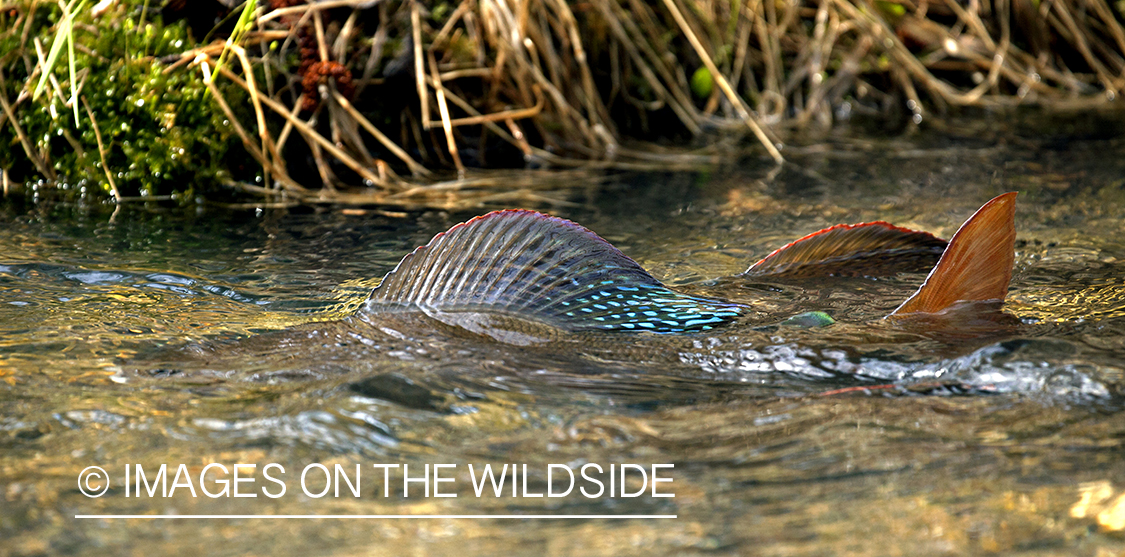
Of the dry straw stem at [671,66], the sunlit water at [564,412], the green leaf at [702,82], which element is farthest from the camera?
the green leaf at [702,82]

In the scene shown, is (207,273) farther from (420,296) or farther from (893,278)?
(893,278)

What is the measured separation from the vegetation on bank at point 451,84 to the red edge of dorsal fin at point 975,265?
2.08 meters

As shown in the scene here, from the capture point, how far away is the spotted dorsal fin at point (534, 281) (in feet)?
7.83

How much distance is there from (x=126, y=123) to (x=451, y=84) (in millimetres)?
1511

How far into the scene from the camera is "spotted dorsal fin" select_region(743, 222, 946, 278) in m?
2.79

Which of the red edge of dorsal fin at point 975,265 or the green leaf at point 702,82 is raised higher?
the green leaf at point 702,82

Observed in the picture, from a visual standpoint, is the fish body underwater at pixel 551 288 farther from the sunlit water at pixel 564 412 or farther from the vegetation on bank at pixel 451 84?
the vegetation on bank at pixel 451 84

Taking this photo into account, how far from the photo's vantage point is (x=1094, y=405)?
1.89 metres

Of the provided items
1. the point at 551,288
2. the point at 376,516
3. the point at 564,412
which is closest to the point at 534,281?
the point at 551,288

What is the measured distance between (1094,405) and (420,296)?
1.45m

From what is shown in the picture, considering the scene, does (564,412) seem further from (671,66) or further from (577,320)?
(671,66)

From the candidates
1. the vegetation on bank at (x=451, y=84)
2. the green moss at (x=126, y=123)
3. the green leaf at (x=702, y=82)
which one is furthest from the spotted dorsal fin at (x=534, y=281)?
the green leaf at (x=702, y=82)

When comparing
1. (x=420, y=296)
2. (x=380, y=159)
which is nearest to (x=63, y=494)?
(x=420, y=296)

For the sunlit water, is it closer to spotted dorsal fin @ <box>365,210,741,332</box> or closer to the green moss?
spotted dorsal fin @ <box>365,210,741,332</box>
